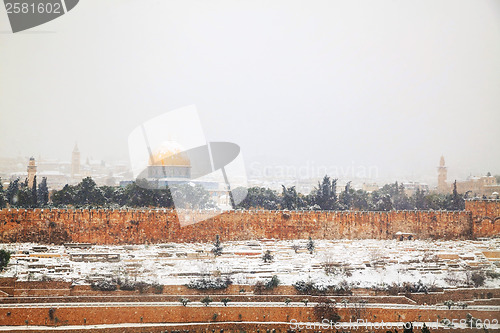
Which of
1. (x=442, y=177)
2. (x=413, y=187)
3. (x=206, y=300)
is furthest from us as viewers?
(x=413, y=187)

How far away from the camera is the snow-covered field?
13086 millimetres

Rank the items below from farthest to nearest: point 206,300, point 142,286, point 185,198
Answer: point 185,198
point 142,286
point 206,300

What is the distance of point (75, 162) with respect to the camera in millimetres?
19188

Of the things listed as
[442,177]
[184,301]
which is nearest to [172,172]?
[184,301]

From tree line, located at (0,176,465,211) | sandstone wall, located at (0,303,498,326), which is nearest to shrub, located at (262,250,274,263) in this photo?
sandstone wall, located at (0,303,498,326)

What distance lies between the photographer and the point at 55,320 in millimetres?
12039

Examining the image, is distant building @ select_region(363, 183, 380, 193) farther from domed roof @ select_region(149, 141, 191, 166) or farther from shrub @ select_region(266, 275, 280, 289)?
shrub @ select_region(266, 275, 280, 289)

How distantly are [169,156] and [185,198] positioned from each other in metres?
2.14

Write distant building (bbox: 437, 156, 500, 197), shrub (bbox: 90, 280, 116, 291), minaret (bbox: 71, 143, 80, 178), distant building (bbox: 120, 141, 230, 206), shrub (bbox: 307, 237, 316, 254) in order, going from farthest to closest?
distant building (bbox: 120, 141, 230, 206), distant building (bbox: 437, 156, 500, 197), minaret (bbox: 71, 143, 80, 178), shrub (bbox: 307, 237, 316, 254), shrub (bbox: 90, 280, 116, 291)

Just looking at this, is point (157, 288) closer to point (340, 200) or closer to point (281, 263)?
point (281, 263)

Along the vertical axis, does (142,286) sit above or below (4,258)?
below

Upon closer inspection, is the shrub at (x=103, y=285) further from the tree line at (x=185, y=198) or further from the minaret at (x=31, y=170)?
the minaret at (x=31, y=170)

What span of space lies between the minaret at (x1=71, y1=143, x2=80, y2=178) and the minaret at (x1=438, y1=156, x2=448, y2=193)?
1060 centimetres

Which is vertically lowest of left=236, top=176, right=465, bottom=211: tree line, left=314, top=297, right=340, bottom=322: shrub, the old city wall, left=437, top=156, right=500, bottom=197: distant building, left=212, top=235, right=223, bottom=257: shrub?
left=314, top=297, right=340, bottom=322: shrub
